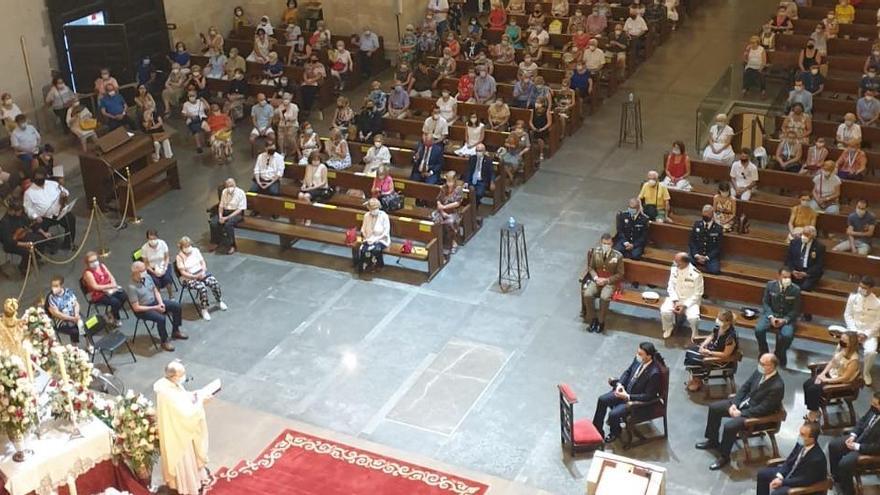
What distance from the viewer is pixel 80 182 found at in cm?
1950

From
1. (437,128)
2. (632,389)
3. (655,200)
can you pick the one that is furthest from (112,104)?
(632,389)

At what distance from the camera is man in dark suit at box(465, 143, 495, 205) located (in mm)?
17281

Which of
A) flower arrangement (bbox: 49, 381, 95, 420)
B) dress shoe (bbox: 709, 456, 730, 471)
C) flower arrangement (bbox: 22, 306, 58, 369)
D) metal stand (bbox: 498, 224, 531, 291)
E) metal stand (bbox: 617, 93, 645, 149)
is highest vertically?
flower arrangement (bbox: 22, 306, 58, 369)

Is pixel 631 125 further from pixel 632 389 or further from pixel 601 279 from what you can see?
pixel 632 389

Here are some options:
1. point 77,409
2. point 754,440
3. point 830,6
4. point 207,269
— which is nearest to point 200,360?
point 207,269

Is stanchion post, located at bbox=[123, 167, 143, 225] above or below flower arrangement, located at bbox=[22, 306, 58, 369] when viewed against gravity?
below

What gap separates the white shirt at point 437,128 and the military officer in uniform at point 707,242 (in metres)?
5.33

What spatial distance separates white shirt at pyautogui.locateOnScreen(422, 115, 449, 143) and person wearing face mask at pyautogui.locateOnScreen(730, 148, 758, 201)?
187 inches

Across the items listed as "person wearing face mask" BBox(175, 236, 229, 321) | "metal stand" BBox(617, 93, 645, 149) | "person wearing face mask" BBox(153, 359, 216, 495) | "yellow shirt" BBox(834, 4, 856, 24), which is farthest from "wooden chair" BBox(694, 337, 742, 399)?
"yellow shirt" BBox(834, 4, 856, 24)

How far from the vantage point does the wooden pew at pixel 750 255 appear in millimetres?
14258

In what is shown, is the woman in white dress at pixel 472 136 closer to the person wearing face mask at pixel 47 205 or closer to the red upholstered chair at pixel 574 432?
the person wearing face mask at pixel 47 205

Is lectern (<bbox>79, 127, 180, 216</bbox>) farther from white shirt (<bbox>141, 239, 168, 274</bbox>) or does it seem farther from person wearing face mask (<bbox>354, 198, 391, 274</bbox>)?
person wearing face mask (<bbox>354, 198, 391, 274</bbox>)

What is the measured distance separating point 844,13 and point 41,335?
57.6 feet

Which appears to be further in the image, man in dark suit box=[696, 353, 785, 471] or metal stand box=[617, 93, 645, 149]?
metal stand box=[617, 93, 645, 149]
